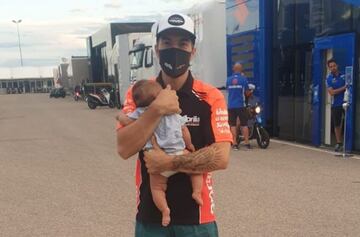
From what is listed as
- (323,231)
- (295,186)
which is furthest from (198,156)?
(295,186)

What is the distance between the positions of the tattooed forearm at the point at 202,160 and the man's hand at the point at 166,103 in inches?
8.3

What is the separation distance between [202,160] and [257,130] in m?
8.48

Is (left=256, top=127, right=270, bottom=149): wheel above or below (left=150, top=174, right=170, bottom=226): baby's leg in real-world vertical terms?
below

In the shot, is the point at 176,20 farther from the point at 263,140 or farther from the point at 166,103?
the point at 263,140

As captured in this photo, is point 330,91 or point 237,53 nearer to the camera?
point 330,91

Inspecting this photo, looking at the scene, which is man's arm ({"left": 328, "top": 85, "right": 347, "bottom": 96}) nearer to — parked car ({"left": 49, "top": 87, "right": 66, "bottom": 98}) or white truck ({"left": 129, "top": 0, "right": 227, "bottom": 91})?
white truck ({"left": 129, "top": 0, "right": 227, "bottom": 91})

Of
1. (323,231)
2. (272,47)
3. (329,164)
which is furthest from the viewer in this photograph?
(272,47)

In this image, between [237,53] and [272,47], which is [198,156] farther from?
[237,53]

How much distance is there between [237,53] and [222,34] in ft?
3.02

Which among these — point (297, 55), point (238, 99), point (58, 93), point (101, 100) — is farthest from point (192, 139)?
point (58, 93)

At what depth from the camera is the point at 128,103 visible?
2.35m

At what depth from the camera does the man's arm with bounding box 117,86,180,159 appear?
2.13m

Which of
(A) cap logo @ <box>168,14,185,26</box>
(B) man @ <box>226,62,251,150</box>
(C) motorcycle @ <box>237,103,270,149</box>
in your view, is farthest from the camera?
(C) motorcycle @ <box>237,103,270,149</box>

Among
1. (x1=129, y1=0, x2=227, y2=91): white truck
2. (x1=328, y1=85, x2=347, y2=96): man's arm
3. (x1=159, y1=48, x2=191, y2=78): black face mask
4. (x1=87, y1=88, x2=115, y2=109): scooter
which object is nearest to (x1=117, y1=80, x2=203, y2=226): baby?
(x1=159, y1=48, x2=191, y2=78): black face mask
